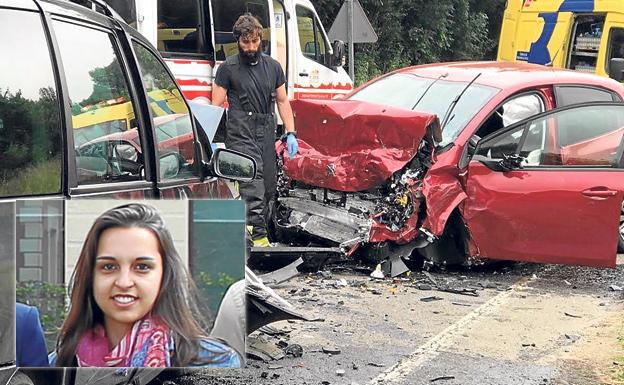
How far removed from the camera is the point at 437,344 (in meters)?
5.79

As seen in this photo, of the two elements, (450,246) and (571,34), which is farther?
(571,34)

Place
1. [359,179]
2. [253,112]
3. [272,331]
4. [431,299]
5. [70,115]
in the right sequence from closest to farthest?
[70,115] < [272,331] < [431,299] < [359,179] < [253,112]

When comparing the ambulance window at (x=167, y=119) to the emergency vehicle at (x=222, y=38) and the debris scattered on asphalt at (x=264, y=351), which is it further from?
the emergency vehicle at (x=222, y=38)

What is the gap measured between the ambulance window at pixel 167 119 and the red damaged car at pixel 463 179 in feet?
9.46

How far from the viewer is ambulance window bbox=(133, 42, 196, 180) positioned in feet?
13.4

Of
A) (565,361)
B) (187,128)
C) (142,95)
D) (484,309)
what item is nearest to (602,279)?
(484,309)

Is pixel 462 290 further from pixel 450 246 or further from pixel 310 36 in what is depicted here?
pixel 310 36

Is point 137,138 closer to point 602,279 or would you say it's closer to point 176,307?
point 176,307

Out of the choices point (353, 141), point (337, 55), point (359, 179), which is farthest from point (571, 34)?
point (359, 179)

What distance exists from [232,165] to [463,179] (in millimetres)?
3074

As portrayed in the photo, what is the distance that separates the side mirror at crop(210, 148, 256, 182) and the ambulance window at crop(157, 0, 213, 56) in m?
6.43

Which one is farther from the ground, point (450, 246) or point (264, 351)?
point (450, 246)

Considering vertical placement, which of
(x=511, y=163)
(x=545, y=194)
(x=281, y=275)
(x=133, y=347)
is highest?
(x=511, y=163)

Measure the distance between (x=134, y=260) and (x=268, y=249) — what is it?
129 inches
